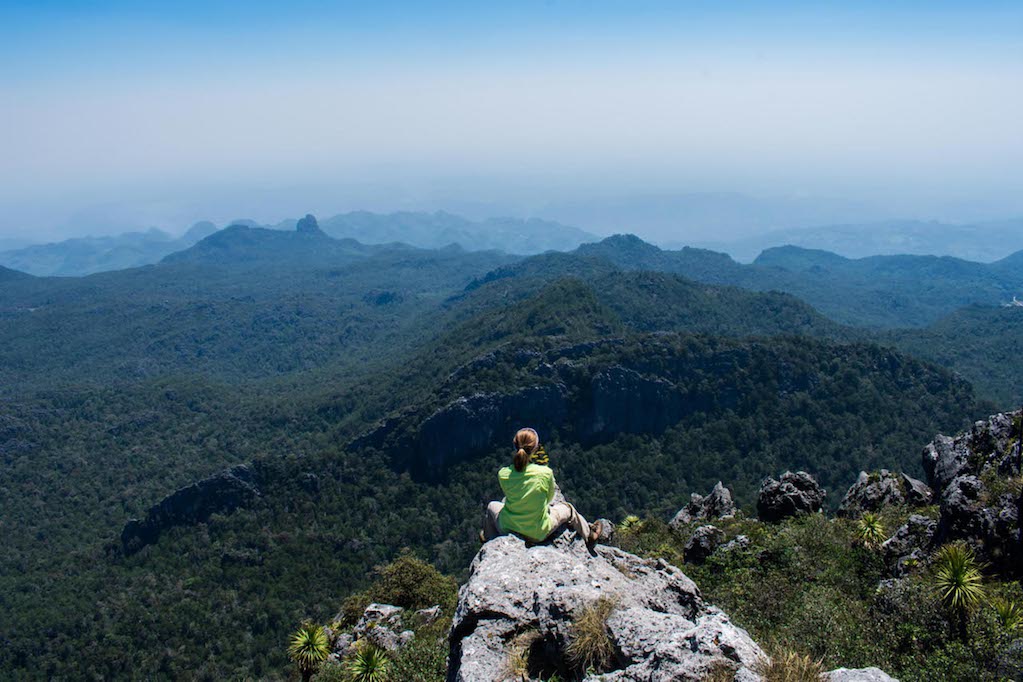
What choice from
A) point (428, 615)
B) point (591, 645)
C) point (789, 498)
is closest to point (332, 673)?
point (428, 615)

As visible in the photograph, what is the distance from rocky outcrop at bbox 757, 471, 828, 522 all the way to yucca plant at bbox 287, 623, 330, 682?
69.1ft

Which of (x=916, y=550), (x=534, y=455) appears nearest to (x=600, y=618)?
(x=534, y=455)

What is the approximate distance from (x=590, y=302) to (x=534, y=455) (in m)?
116

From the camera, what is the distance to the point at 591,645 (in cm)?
890

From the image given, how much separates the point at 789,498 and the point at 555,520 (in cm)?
2164

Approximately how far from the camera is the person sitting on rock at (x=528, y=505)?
11523 millimetres

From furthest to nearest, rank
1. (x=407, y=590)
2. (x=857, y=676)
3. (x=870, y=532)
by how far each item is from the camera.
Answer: (x=407, y=590)
(x=870, y=532)
(x=857, y=676)

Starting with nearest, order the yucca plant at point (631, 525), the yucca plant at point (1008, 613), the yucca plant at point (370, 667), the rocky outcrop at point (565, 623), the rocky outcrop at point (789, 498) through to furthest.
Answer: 1. the rocky outcrop at point (565, 623)
2. the yucca plant at point (1008, 613)
3. the yucca plant at point (370, 667)
4. the rocky outcrop at point (789, 498)
5. the yucca plant at point (631, 525)

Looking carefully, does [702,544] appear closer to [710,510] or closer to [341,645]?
[710,510]

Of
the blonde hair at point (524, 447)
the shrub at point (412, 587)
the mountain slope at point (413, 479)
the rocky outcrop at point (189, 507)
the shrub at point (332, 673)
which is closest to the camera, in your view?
the blonde hair at point (524, 447)

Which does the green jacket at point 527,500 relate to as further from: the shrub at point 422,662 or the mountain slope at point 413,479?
the mountain slope at point 413,479

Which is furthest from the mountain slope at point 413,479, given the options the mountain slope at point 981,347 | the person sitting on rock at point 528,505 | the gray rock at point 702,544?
the person sitting on rock at point 528,505

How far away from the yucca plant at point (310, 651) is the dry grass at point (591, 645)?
14712 mm

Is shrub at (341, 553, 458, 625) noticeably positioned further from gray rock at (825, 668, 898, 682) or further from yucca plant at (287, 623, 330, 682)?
gray rock at (825, 668, 898, 682)
